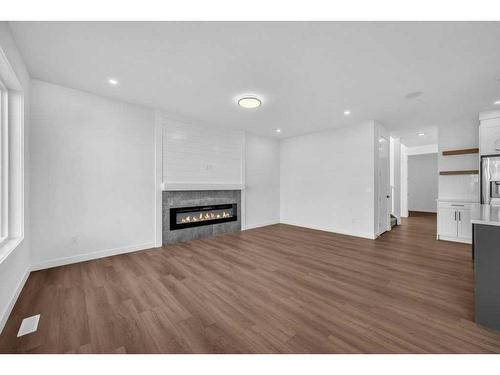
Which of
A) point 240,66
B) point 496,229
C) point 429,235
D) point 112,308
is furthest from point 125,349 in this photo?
point 429,235

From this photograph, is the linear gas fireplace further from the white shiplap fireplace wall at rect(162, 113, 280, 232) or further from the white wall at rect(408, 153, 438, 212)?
the white wall at rect(408, 153, 438, 212)

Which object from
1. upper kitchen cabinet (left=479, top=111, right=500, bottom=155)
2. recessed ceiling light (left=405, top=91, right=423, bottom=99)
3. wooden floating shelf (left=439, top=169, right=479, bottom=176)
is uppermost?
recessed ceiling light (left=405, top=91, right=423, bottom=99)

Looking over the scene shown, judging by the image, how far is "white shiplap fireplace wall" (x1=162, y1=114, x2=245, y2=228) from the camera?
4273mm

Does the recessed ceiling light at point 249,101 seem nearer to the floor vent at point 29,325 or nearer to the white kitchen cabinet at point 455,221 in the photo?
the floor vent at point 29,325

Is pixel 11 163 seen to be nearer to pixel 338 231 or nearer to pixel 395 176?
pixel 338 231

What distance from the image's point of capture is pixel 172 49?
221 cm

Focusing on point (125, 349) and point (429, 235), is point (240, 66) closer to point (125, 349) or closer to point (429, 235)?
point (125, 349)

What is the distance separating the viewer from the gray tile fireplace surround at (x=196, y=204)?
13.9 ft

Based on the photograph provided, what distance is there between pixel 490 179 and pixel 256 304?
493cm

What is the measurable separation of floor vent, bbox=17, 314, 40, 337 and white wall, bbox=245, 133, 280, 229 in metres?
4.33

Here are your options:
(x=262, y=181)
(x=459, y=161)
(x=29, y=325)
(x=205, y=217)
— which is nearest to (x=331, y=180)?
(x=262, y=181)

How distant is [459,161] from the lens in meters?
4.62

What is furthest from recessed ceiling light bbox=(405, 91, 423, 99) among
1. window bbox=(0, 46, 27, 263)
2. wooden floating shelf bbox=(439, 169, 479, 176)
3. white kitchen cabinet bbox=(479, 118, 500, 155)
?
window bbox=(0, 46, 27, 263)
